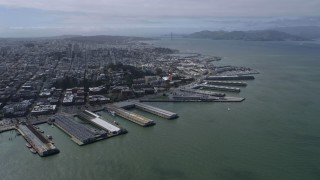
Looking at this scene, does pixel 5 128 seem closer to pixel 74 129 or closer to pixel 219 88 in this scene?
pixel 74 129

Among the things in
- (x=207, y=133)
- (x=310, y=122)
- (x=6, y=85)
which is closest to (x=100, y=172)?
(x=207, y=133)

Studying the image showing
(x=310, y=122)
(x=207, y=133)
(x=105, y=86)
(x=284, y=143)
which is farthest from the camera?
(x=105, y=86)

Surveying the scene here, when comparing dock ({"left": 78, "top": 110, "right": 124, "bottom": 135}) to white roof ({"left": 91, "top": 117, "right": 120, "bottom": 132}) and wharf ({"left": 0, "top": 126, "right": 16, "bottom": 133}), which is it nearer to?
white roof ({"left": 91, "top": 117, "right": 120, "bottom": 132})

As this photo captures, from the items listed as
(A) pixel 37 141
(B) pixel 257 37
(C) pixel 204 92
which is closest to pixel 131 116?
(A) pixel 37 141

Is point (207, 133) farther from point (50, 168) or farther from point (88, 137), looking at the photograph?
point (50, 168)

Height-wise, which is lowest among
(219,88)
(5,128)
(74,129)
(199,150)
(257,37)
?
(199,150)

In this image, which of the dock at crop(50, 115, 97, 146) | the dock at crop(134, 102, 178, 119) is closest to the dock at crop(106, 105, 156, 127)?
the dock at crop(134, 102, 178, 119)
